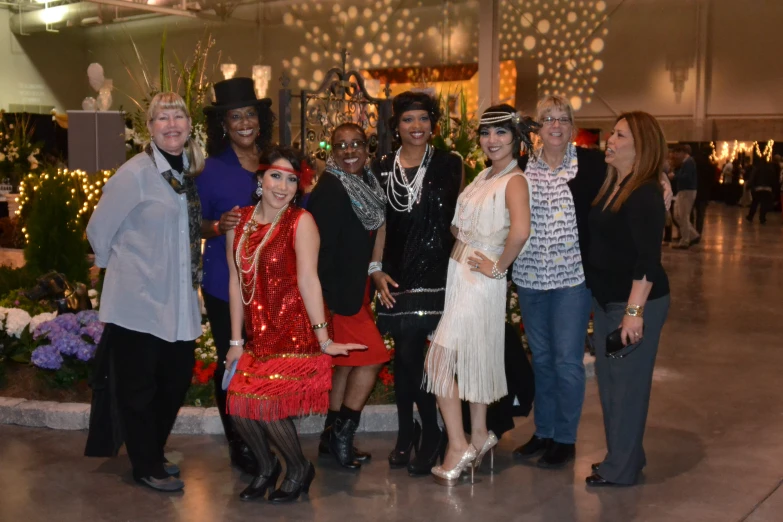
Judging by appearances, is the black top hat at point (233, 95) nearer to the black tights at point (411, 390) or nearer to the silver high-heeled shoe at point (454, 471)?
the black tights at point (411, 390)

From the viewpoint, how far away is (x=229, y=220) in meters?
3.93

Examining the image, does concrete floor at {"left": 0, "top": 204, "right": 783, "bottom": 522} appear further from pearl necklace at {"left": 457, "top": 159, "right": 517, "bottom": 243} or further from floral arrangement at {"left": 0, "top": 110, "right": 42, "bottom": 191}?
floral arrangement at {"left": 0, "top": 110, "right": 42, "bottom": 191}

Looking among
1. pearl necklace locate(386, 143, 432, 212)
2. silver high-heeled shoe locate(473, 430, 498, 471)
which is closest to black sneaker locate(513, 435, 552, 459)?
silver high-heeled shoe locate(473, 430, 498, 471)

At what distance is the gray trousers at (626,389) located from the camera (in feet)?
13.3

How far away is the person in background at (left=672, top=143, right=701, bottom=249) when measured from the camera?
47.9ft

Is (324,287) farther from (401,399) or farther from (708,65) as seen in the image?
(708,65)

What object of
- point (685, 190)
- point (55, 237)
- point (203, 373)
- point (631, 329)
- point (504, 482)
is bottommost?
point (504, 482)

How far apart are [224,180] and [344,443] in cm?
135

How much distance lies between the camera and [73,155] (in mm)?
7988

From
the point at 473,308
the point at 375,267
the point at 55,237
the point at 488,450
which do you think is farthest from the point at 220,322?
the point at 55,237

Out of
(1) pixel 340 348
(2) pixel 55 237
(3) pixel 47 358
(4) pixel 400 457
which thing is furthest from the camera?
(2) pixel 55 237

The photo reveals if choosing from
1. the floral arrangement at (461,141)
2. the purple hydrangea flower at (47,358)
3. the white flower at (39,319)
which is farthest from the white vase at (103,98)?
the purple hydrangea flower at (47,358)

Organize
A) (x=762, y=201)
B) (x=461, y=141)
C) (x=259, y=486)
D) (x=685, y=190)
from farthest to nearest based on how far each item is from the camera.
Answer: (x=762, y=201), (x=685, y=190), (x=461, y=141), (x=259, y=486)

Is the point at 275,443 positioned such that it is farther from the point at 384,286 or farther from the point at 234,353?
the point at 384,286
